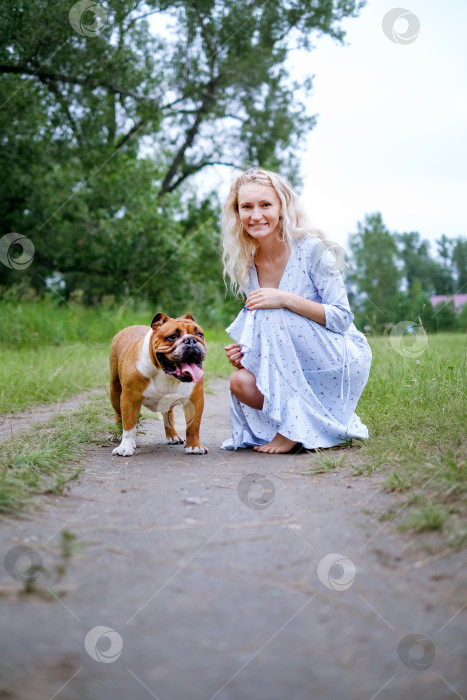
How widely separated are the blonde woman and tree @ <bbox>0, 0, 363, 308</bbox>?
623cm

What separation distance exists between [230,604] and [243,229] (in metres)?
2.76

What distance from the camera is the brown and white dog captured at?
3.49 meters

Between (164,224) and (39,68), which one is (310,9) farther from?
(39,68)

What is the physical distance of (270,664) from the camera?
4.57 feet

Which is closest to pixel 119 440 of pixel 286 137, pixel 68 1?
pixel 68 1

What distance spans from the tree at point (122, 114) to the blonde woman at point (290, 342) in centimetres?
623

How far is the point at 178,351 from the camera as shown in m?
3.44
